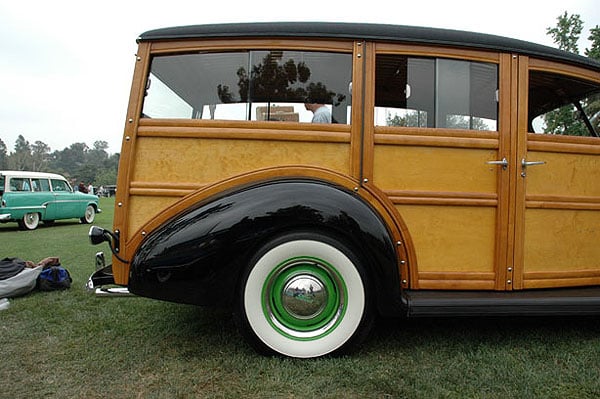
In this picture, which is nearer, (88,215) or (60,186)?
(60,186)

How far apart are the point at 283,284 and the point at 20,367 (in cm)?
155

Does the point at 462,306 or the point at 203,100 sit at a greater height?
the point at 203,100

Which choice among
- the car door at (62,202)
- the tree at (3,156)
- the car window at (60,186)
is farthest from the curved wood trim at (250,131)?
the tree at (3,156)

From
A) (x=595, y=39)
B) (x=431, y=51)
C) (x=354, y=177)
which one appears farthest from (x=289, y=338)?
(x=595, y=39)

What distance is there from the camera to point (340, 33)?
2.41 metres

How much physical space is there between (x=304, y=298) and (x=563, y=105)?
2.43m

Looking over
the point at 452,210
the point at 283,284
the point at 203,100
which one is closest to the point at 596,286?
the point at 452,210

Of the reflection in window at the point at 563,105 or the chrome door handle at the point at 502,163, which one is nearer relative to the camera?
the chrome door handle at the point at 502,163

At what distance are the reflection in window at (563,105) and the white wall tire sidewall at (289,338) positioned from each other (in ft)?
5.31

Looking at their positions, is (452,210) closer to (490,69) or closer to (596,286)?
(490,69)

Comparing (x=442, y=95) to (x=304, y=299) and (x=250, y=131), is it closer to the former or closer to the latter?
(x=250, y=131)

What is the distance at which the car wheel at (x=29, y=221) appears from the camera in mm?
10562

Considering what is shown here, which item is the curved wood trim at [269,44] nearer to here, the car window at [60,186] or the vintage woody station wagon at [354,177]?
the vintage woody station wagon at [354,177]

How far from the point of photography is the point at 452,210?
95.3 inches
